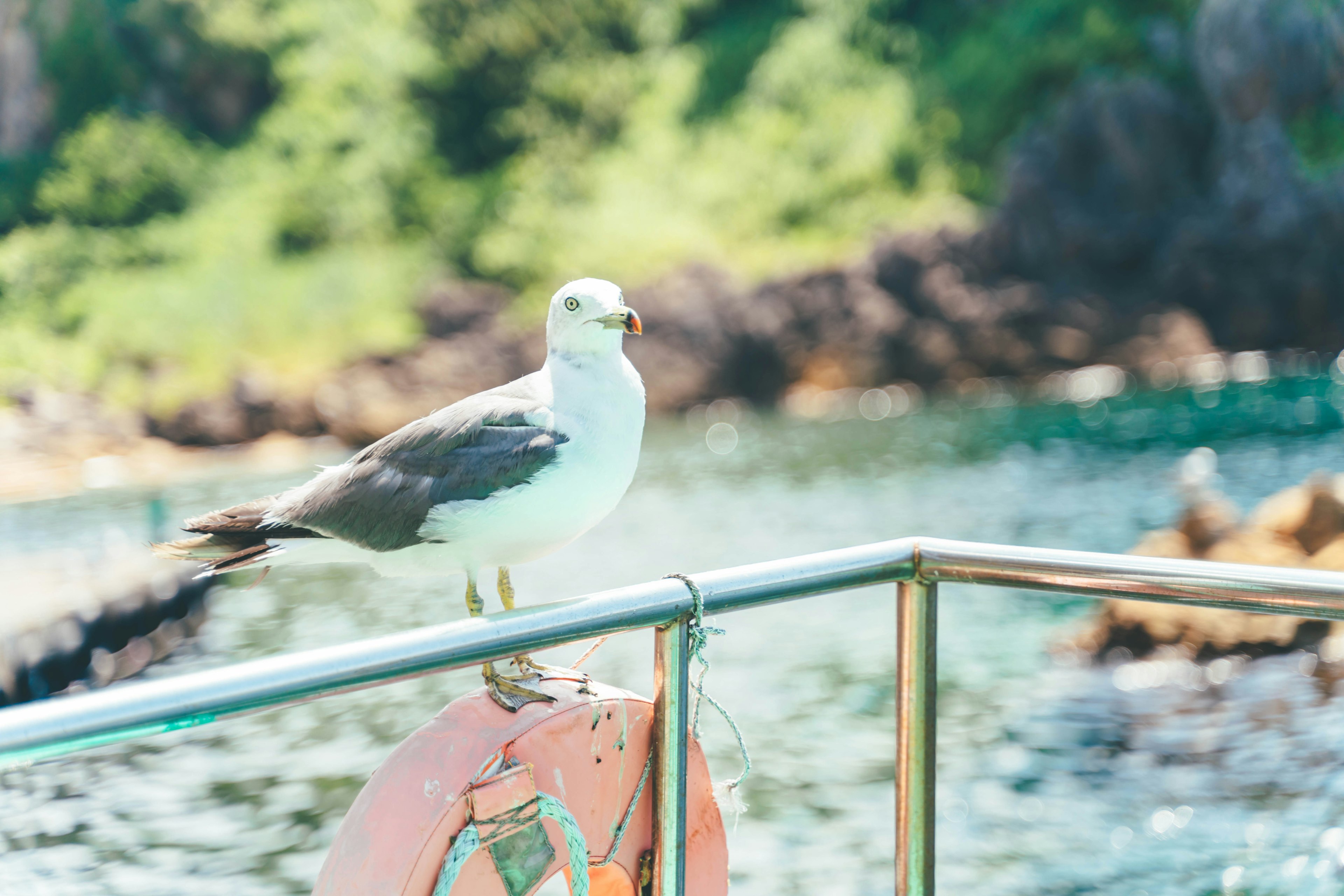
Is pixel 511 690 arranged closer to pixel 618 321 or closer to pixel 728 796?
pixel 728 796

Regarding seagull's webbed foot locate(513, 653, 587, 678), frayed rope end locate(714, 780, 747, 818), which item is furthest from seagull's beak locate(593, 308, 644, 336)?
frayed rope end locate(714, 780, 747, 818)

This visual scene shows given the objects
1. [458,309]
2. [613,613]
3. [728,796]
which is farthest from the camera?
[458,309]

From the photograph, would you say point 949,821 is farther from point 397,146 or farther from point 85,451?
point 397,146

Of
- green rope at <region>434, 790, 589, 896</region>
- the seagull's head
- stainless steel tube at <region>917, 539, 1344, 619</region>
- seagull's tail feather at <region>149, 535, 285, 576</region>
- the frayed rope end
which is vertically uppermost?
the seagull's head

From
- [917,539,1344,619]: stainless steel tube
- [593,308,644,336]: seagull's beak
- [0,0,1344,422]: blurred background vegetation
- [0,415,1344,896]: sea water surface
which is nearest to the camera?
[917,539,1344,619]: stainless steel tube

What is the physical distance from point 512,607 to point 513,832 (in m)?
0.47

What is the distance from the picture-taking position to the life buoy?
59.3 inches

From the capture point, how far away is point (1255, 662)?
25.9 ft

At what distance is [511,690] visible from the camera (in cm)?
170

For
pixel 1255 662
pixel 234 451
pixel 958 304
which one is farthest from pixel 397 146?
pixel 1255 662

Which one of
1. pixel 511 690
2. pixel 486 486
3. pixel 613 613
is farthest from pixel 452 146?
pixel 613 613

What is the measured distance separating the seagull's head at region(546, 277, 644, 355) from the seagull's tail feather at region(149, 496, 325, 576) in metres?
0.54

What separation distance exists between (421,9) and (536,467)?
37434 mm

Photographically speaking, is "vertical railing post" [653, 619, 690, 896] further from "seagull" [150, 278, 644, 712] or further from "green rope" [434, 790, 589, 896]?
"seagull" [150, 278, 644, 712]
